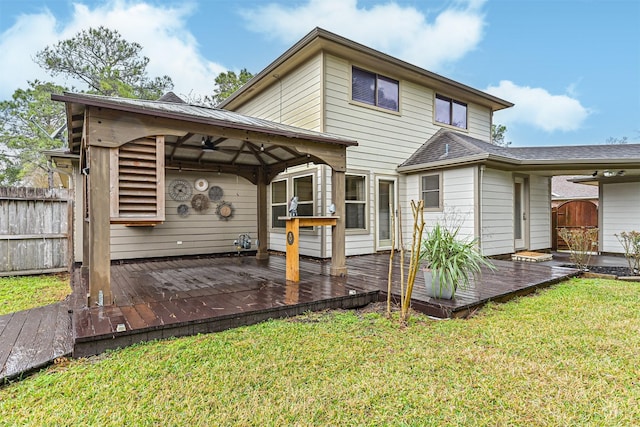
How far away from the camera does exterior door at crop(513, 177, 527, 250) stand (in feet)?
26.7

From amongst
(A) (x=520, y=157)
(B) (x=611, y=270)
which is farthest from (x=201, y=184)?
(B) (x=611, y=270)

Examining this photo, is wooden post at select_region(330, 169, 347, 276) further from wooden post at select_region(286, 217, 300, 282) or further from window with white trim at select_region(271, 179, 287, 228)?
window with white trim at select_region(271, 179, 287, 228)

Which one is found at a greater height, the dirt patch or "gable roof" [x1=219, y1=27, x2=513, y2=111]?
"gable roof" [x1=219, y1=27, x2=513, y2=111]

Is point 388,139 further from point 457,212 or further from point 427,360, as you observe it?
point 427,360

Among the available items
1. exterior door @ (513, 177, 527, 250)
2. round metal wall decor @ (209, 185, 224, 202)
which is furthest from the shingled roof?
round metal wall decor @ (209, 185, 224, 202)

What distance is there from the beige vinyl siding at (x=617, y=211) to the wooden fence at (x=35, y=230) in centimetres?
1240

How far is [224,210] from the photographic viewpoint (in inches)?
338

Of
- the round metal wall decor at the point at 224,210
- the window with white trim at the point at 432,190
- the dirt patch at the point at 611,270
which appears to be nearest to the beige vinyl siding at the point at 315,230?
the round metal wall decor at the point at 224,210

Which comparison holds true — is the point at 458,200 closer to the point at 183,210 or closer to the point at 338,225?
the point at 338,225

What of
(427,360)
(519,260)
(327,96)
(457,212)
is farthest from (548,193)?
(427,360)

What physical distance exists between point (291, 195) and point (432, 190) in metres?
3.43

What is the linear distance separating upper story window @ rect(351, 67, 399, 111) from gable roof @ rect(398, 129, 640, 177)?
1.50m

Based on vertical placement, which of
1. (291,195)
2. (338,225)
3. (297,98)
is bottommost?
(338,225)

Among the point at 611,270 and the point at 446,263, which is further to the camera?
the point at 611,270
